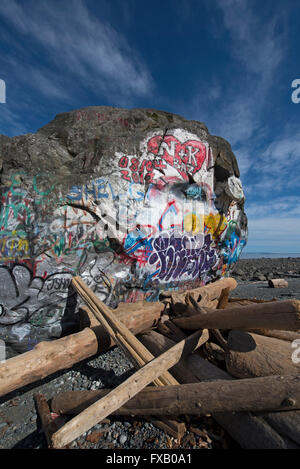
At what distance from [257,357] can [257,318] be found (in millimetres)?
432

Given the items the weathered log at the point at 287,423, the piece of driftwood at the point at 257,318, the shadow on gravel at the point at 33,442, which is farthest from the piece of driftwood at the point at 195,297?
the shadow on gravel at the point at 33,442

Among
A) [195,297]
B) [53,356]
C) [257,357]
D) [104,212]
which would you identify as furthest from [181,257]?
[53,356]

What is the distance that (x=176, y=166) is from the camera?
5.89 meters

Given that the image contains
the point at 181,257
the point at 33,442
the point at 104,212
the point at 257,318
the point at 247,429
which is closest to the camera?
the point at 247,429

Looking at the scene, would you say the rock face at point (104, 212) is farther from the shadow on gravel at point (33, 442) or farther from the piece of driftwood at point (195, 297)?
the shadow on gravel at point (33, 442)

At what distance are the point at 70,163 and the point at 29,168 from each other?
89 centimetres

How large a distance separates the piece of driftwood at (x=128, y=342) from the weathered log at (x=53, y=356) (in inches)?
9.6

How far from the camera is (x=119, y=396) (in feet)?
6.64

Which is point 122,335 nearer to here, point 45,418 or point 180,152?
point 45,418

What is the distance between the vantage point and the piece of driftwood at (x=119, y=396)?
1685 millimetres

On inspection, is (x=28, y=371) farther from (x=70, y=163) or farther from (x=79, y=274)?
(x=70, y=163)

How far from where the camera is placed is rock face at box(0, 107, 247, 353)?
4262 mm

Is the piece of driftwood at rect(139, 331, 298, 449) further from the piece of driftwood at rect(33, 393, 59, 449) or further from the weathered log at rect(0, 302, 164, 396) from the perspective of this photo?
the piece of driftwood at rect(33, 393, 59, 449)

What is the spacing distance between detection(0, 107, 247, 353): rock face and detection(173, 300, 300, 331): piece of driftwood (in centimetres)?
245
